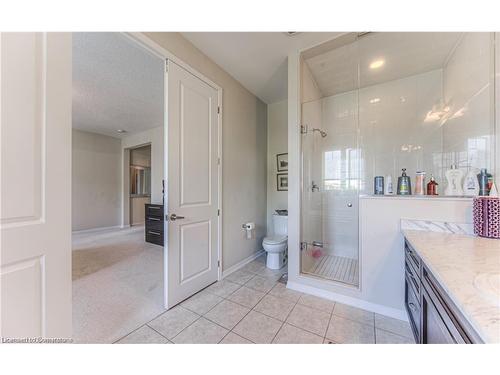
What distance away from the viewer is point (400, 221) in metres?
1.52

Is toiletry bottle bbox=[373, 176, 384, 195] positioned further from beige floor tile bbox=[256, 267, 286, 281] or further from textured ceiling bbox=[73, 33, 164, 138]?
textured ceiling bbox=[73, 33, 164, 138]

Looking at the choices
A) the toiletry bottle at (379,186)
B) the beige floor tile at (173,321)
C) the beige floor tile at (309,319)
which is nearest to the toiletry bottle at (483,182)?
the toiletry bottle at (379,186)

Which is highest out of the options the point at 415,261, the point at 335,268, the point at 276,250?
the point at 415,261

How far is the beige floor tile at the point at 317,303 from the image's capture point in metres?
1.70

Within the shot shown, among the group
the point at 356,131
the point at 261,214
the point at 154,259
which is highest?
the point at 356,131

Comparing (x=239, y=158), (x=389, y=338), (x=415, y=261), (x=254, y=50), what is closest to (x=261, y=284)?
(x=389, y=338)

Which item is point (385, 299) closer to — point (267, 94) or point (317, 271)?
point (317, 271)

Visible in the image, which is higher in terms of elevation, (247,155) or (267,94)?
(267,94)

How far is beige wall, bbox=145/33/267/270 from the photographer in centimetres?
224

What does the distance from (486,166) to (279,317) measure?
203cm

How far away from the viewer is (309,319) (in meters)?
1.55

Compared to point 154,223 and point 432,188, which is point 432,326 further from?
point 154,223

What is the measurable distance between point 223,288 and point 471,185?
2391 mm

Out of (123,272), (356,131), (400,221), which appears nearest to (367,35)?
(356,131)
